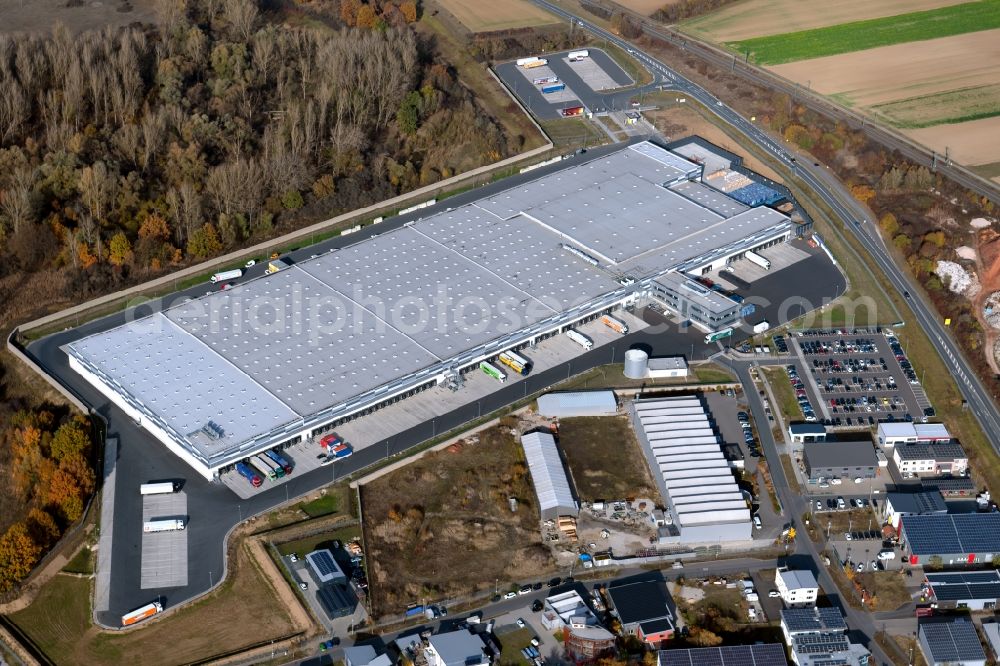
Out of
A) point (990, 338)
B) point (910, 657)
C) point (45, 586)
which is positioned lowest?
point (45, 586)

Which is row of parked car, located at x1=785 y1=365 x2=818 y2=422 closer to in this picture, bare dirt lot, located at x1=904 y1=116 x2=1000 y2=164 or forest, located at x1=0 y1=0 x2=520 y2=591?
bare dirt lot, located at x1=904 y1=116 x2=1000 y2=164

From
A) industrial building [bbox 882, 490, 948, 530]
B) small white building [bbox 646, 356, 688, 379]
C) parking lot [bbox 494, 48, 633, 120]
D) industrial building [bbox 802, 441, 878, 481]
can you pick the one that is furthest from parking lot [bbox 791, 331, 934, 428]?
parking lot [bbox 494, 48, 633, 120]

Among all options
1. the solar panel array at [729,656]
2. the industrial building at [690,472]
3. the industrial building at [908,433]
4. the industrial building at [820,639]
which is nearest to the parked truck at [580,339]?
the industrial building at [690,472]

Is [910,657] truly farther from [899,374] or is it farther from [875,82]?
[875,82]

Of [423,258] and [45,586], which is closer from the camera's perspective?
[45,586]

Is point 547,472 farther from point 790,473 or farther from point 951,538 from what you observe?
point 951,538

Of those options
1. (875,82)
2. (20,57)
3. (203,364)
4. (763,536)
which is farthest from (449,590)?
(875,82)
